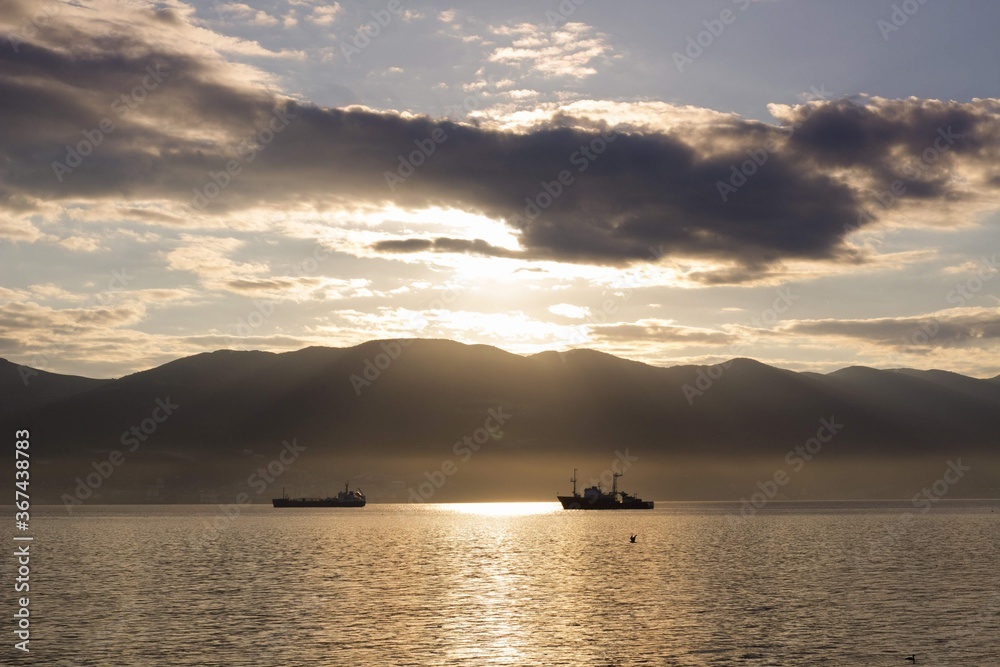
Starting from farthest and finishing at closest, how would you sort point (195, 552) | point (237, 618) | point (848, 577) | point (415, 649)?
1. point (195, 552)
2. point (848, 577)
3. point (237, 618)
4. point (415, 649)

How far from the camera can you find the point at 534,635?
281 feet

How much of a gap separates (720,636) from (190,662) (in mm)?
43985

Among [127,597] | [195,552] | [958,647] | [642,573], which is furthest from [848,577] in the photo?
[195,552]

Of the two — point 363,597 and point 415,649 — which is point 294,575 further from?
point 415,649

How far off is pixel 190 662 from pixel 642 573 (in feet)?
289

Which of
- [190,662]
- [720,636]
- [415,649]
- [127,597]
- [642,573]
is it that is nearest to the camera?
[190,662]

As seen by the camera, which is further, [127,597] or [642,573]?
[642,573]

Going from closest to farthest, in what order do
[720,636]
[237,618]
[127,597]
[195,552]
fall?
1. [720,636]
2. [237,618]
3. [127,597]
4. [195,552]

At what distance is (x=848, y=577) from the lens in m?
135

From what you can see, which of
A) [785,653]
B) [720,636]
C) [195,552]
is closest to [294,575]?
[195,552]

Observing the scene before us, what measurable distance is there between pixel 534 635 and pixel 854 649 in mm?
26701

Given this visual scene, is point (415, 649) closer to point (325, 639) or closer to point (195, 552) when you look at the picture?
point (325, 639)

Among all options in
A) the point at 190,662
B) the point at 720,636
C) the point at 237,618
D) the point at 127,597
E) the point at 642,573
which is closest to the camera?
the point at 190,662

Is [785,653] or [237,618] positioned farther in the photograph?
[237,618]
